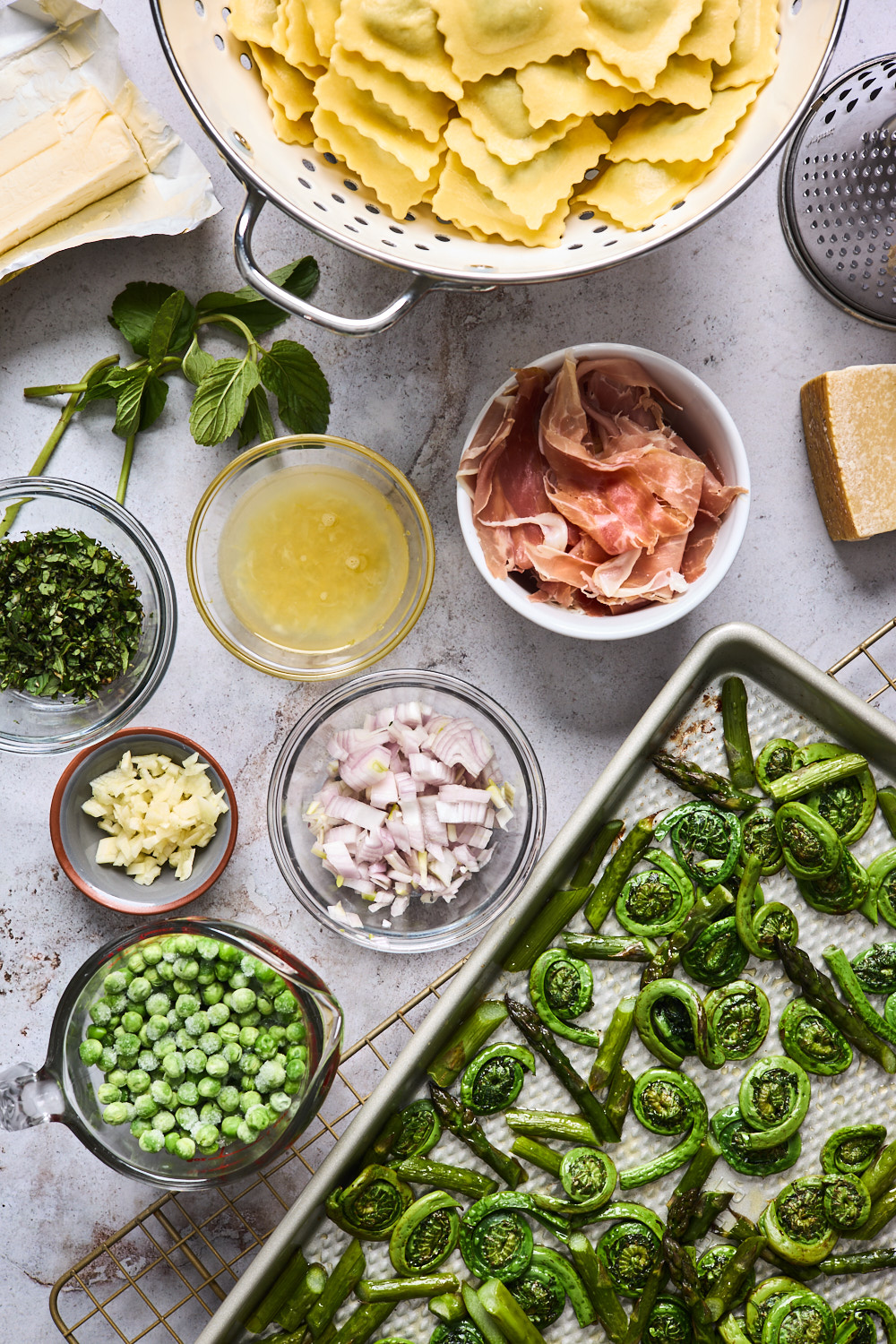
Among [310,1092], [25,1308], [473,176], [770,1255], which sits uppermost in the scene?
[473,176]

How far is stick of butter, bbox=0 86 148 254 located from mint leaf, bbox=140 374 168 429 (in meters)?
0.43

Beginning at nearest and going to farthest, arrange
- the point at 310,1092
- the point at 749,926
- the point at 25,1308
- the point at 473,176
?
1. the point at 473,176
2. the point at 310,1092
3. the point at 749,926
4. the point at 25,1308

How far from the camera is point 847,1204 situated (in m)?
2.43

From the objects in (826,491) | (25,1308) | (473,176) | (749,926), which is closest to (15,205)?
(473,176)

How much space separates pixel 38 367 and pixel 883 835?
2439mm

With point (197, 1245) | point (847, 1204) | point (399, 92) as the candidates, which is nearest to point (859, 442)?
point (399, 92)

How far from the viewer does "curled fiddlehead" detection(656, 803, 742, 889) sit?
2469 mm

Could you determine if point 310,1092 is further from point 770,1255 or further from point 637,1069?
point 770,1255

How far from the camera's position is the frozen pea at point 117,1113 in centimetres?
222

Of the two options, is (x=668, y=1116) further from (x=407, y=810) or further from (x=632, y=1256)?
(x=407, y=810)

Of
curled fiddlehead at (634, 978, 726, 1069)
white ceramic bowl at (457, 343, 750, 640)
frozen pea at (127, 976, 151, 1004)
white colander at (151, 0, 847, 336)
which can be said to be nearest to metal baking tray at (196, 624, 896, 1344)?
white ceramic bowl at (457, 343, 750, 640)

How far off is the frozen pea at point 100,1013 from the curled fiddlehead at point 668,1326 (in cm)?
149

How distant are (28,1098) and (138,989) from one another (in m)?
0.33

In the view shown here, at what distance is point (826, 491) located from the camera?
2.56 metres
